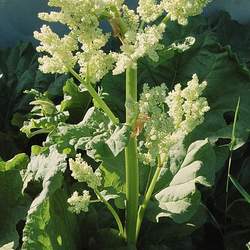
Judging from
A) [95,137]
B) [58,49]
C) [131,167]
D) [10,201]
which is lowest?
[10,201]

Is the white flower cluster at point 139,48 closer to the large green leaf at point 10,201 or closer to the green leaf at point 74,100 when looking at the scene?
the large green leaf at point 10,201

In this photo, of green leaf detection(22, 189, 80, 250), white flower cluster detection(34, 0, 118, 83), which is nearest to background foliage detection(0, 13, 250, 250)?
green leaf detection(22, 189, 80, 250)

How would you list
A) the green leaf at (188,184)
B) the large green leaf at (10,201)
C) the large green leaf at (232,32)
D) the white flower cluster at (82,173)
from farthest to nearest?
the large green leaf at (232,32), the large green leaf at (10,201), the green leaf at (188,184), the white flower cluster at (82,173)

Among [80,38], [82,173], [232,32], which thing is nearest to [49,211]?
[82,173]

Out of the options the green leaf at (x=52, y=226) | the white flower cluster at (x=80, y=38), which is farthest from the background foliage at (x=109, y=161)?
the white flower cluster at (x=80, y=38)

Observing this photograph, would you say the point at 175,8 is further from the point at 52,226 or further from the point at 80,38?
the point at 52,226

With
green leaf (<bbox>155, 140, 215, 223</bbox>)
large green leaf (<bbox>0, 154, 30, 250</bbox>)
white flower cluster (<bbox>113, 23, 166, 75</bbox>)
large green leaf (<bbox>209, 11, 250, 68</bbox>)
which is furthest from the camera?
large green leaf (<bbox>209, 11, 250, 68</bbox>)

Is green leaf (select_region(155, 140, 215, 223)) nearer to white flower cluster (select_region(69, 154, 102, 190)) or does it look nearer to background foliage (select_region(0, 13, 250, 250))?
background foliage (select_region(0, 13, 250, 250))
